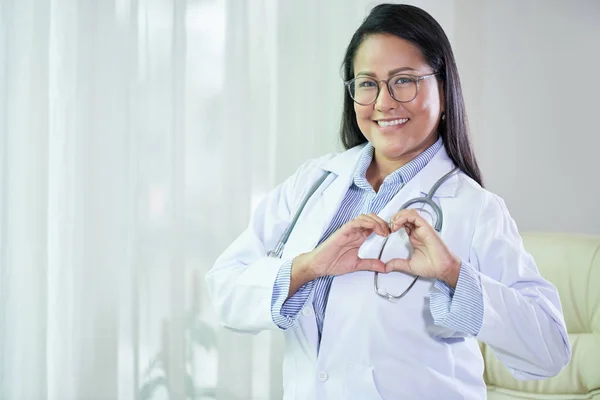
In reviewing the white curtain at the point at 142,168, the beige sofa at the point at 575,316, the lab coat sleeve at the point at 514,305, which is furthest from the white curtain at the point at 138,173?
the lab coat sleeve at the point at 514,305

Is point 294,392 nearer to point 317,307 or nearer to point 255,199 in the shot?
point 317,307

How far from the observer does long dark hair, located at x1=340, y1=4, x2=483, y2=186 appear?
4.30ft

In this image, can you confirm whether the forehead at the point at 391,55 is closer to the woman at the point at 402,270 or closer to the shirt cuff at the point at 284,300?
the woman at the point at 402,270

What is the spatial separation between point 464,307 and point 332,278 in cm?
28

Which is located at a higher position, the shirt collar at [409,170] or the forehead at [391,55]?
the forehead at [391,55]

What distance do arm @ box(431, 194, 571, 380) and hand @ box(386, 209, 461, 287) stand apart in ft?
0.07

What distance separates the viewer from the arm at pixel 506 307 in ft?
3.70

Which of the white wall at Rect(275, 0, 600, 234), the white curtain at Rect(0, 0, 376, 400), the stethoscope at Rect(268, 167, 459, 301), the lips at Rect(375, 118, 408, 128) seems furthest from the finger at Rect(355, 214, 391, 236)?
the white wall at Rect(275, 0, 600, 234)

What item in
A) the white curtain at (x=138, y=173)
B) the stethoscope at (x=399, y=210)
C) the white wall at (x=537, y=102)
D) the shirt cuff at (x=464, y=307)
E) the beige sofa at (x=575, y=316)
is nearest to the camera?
the shirt cuff at (x=464, y=307)

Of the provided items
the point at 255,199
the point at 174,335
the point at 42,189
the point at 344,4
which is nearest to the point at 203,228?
the point at 255,199

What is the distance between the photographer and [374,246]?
4.29 ft

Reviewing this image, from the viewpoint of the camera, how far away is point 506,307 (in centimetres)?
113

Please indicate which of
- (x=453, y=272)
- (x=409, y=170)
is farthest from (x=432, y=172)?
(x=453, y=272)

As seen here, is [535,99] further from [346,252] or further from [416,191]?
[346,252]
